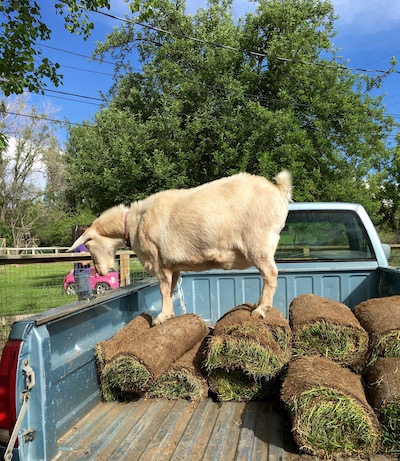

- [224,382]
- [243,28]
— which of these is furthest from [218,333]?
[243,28]

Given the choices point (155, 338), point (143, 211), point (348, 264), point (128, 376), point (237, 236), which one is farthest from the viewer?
point (348, 264)

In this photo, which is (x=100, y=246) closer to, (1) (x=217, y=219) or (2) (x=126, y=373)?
(1) (x=217, y=219)

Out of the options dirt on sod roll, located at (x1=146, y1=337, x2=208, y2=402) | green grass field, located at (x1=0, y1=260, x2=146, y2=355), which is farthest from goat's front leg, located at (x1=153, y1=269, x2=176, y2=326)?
green grass field, located at (x1=0, y1=260, x2=146, y2=355)

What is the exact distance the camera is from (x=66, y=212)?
4547 centimetres

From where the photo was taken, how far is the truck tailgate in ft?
6.91

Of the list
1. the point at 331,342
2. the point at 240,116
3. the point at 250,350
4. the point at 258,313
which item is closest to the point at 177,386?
the point at 250,350

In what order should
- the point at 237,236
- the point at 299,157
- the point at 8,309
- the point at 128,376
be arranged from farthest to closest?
the point at 299,157 < the point at 8,309 < the point at 237,236 < the point at 128,376

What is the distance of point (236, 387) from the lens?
2.82 meters

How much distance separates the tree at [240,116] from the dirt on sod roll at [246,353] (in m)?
12.3

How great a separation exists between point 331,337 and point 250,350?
2.07ft

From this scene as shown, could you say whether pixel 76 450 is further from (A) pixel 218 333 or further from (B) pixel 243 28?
(B) pixel 243 28

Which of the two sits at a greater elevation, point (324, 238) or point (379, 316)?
A: point (324, 238)

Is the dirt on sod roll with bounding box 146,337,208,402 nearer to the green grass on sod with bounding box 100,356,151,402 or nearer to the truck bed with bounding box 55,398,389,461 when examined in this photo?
the truck bed with bounding box 55,398,389,461

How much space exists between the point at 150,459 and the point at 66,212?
151ft
